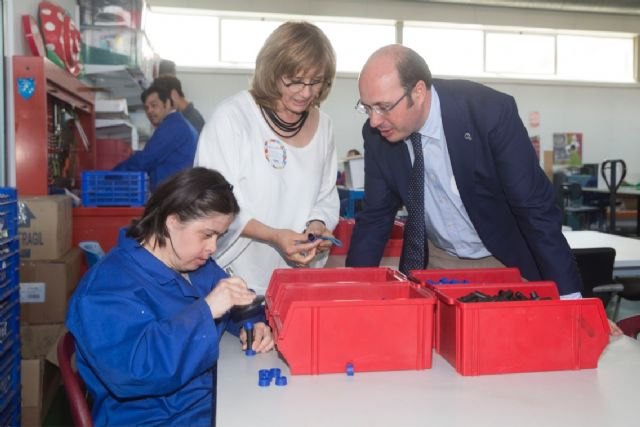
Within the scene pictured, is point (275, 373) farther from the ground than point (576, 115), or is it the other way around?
point (576, 115)

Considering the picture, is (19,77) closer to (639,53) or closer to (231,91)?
(231,91)

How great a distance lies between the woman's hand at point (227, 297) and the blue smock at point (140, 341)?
0.03 meters

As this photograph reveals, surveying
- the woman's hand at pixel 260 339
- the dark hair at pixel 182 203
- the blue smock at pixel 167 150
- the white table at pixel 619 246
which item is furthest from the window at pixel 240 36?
the woman's hand at pixel 260 339

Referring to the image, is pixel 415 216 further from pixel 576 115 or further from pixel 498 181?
pixel 576 115

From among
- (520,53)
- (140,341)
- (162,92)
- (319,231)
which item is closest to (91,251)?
(162,92)

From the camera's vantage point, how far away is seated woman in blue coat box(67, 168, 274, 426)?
1.16 m

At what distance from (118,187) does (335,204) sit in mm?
1761

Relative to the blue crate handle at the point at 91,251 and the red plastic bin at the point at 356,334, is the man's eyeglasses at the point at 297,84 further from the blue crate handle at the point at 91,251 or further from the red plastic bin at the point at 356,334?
the blue crate handle at the point at 91,251

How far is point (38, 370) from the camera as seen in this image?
2533 mm

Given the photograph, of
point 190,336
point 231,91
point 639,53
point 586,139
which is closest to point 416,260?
point 190,336

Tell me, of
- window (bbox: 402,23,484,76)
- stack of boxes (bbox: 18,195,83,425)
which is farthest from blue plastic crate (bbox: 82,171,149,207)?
window (bbox: 402,23,484,76)

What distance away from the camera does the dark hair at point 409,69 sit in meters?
1.64

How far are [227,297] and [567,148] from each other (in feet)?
29.8

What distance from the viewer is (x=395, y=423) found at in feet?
3.25
